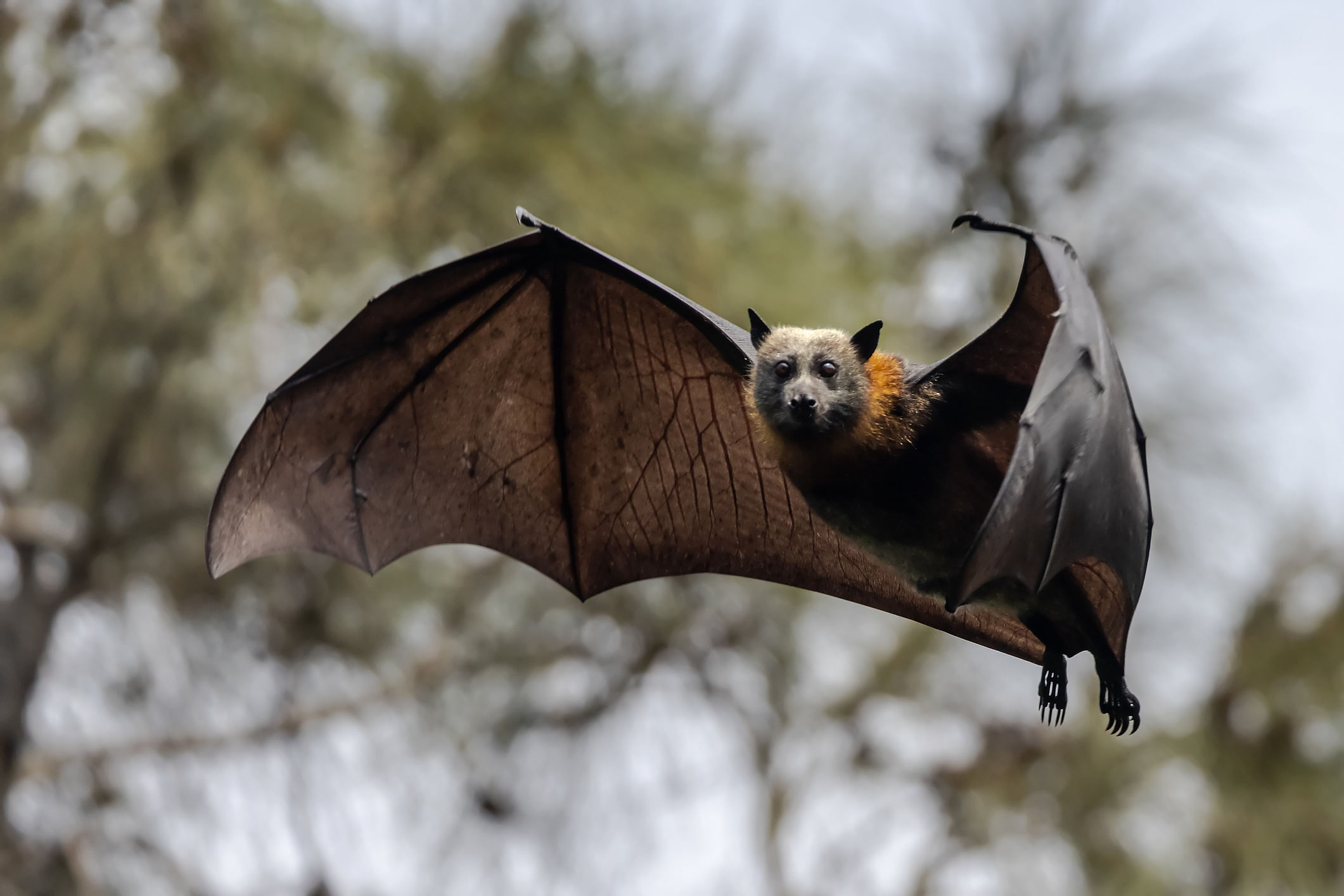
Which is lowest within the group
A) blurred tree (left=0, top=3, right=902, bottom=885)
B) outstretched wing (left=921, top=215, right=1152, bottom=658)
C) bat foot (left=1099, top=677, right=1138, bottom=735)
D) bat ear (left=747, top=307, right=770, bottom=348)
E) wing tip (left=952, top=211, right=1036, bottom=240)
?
bat foot (left=1099, top=677, right=1138, bottom=735)

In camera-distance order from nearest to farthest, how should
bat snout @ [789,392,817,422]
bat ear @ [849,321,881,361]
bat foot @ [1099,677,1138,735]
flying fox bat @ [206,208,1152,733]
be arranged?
flying fox bat @ [206,208,1152,733], bat foot @ [1099,677,1138,735], bat snout @ [789,392,817,422], bat ear @ [849,321,881,361]

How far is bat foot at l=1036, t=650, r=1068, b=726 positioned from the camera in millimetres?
2408

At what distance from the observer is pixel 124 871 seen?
Answer: 18.5ft

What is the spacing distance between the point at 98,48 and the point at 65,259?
892 mm

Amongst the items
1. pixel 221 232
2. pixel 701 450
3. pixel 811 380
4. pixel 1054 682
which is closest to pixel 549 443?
pixel 701 450

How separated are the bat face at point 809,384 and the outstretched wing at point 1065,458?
276 mm

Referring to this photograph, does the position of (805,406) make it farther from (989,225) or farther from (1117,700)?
(1117,700)

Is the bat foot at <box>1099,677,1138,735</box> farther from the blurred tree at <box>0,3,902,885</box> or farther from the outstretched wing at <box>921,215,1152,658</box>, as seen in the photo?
the blurred tree at <box>0,3,902,885</box>

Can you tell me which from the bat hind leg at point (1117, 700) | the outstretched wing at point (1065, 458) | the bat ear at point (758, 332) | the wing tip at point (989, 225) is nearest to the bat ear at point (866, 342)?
the bat ear at point (758, 332)

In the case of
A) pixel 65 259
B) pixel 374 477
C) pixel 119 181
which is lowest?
pixel 374 477

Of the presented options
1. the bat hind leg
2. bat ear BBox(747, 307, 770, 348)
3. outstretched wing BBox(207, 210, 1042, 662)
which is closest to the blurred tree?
outstretched wing BBox(207, 210, 1042, 662)

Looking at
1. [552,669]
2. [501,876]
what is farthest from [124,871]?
[552,669]

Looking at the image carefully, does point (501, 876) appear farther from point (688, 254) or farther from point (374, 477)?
point (374, 477)

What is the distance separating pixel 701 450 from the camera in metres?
2.85
